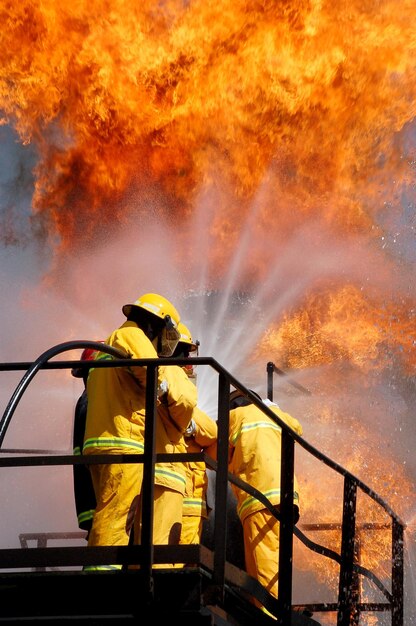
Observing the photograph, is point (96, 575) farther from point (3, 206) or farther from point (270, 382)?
point (3, 206)

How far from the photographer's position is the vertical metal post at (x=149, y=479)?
5.48 metres

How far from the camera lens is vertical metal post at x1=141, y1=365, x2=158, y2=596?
548 centimetres

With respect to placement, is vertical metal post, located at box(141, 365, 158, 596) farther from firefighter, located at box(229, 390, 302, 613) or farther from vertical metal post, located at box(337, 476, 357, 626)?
vertical metal post, located at box(337, 476, 357, 626)

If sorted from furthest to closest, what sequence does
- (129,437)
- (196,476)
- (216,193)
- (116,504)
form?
1. (216,193)
2. (196,476)
3. (129,437)
4. (116,504)

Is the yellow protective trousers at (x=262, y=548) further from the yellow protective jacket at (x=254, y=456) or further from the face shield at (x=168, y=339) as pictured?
the face shield at (x=168, y=339)

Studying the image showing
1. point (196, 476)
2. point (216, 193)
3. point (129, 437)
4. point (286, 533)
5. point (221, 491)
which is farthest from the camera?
point (216, 193)

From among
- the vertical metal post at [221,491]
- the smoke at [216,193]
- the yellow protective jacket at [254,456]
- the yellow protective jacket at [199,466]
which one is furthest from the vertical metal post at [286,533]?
the smoke at [216,193]

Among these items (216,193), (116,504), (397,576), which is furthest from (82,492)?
(216,193)

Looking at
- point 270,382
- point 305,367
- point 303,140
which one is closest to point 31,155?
point 303,140

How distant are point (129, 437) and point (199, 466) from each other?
1.42 m

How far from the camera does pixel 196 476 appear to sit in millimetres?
8289

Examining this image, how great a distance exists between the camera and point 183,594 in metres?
5.46

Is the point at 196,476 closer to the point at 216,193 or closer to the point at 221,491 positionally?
the point at 221,491

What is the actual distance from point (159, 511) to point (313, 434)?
8.32 meters
